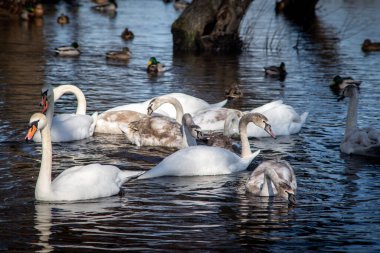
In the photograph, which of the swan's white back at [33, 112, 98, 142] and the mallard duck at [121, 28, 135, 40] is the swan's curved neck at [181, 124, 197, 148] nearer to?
the swan's white back at [33, 112, 98, 142]

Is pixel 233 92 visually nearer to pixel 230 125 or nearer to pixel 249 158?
pixel 230 125

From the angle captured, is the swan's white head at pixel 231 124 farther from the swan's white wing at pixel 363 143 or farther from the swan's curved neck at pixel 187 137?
the swan's white wing at pixel 363 143

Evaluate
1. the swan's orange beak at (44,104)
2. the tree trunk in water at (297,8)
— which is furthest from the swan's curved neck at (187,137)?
the tree trunk in water at (297,8)

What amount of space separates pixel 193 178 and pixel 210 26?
50.0ft

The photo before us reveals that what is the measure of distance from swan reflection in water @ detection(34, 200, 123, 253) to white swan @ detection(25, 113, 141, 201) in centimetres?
9

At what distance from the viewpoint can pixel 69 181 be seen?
414 inches

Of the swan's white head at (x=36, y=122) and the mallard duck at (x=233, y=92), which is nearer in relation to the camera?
the swan's white head at (x=36, y=122)

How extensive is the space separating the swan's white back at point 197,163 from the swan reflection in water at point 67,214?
1309mm

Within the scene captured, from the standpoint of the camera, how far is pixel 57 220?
974 centimetres

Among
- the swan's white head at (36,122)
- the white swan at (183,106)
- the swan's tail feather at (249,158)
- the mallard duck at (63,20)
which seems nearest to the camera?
the swan's white head at (36,122)

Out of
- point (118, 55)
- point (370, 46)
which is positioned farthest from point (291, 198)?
point (370, 46)

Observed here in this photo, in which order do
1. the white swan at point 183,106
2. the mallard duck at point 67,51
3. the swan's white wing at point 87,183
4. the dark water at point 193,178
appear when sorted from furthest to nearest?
the mallard duck at point 67,51 → the white swan at point 183,106 → the swan's white wing at point 87,183 → the dark water at point 193,178

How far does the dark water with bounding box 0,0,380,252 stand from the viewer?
9.27 m

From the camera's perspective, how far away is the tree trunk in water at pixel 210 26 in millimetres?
26219
